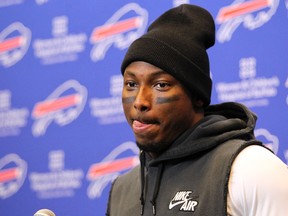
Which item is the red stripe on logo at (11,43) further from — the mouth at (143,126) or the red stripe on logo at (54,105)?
the mouth at (143,126)

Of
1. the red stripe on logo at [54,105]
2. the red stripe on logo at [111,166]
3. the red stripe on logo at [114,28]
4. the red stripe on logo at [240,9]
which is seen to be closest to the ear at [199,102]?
the red stripe on logo at [240,9]

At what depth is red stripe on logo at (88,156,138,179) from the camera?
2.71 meters

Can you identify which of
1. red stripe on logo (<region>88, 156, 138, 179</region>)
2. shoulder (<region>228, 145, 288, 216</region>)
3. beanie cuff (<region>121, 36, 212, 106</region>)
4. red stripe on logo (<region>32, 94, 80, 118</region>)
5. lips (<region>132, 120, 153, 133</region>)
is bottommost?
red stripe on logo (<region>88, 156, 138, 179</region>)

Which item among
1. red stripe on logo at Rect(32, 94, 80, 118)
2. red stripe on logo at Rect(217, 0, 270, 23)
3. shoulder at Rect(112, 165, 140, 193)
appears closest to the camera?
shoulder at Rect(112, 165, 140, 193)

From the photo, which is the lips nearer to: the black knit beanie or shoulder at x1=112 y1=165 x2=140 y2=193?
the black knit beanie


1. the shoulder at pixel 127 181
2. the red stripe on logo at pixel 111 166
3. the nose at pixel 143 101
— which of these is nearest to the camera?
the nose at pixel 143 101

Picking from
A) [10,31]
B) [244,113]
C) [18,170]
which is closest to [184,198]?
[244,113]

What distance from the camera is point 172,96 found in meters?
1.43

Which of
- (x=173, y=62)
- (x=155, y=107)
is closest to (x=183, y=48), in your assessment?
(x=173, y=62)

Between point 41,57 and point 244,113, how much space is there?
1.66 meters

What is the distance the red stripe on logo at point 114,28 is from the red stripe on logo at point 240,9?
0.38m

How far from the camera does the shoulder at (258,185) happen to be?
1281 millimetres

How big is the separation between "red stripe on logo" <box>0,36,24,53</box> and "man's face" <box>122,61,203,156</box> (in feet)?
5.66

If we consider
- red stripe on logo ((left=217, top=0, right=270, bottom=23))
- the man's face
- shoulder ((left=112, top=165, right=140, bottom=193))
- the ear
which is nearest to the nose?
the man's face
